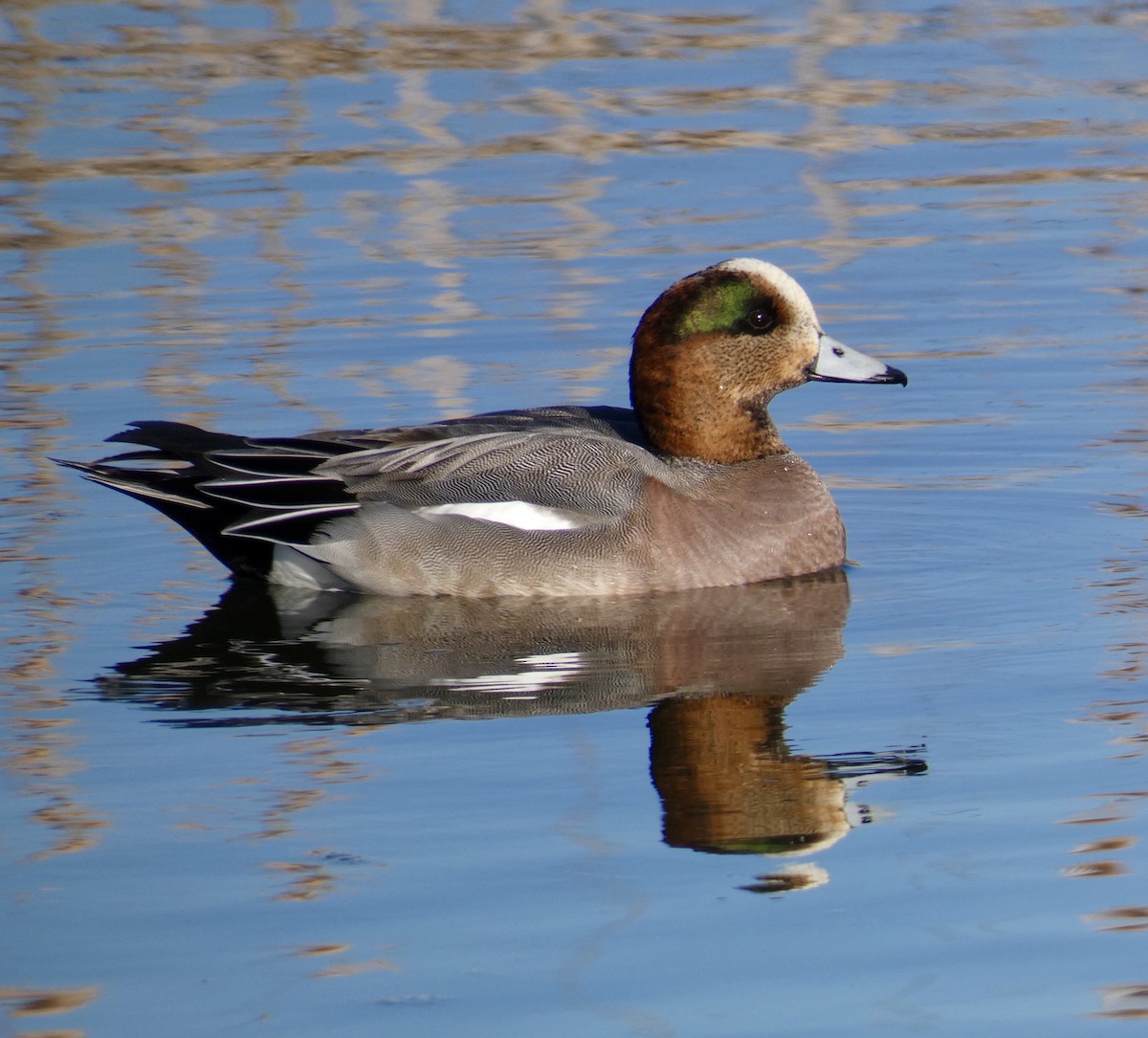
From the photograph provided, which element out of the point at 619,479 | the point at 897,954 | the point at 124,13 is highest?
the point at 124,13

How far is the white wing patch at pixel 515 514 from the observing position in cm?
696

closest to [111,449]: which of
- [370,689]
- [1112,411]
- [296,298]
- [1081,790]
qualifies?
[296,298]

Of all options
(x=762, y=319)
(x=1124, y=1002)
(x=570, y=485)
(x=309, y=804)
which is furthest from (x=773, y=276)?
(x=1124, y=1002)

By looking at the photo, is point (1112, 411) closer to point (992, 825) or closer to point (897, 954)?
point (992, 825)

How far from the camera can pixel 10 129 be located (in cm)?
1289

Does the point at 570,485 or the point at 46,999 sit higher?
the point at 570,485

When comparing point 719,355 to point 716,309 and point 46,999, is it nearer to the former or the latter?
point 716,309

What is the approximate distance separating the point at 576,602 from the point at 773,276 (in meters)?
1.27

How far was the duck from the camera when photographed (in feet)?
22.9

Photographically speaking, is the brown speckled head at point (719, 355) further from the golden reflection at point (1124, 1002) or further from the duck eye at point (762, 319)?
the golden reflection at point (1124, 1002)

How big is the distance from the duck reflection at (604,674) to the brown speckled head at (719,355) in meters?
0.59

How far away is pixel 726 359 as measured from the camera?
7.29 m

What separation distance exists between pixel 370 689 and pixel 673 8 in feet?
33.6

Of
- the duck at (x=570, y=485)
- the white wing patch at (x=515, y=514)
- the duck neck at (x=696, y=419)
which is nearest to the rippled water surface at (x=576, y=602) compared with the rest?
the duck at (x=570, y=485)
